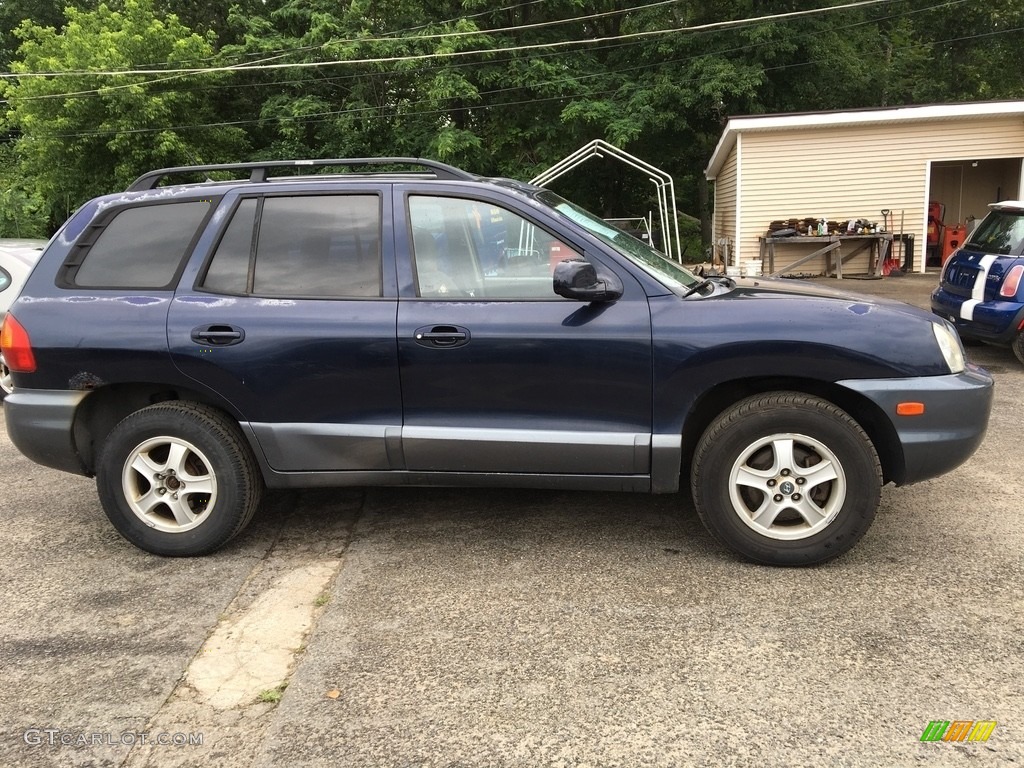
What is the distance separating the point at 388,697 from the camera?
2705 mm

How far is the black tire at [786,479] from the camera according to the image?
335 cm

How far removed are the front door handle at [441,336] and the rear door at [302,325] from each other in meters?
0.14

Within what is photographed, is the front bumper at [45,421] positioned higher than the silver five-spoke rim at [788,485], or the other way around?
the front bumper at [45,421]

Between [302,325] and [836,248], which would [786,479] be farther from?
[836,248]

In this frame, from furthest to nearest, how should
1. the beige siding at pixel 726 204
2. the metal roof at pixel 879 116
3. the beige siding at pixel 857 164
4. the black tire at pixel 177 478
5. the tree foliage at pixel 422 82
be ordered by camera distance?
1. the tree foliage at pixel 422 82
2. the beige siding at pixel 726 204
3. the beige siding at pixel 857 164
4. the metal roof at pixel 879 116
5. the black tire at pixel 177 478

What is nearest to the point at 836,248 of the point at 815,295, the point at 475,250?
the point at 815,295

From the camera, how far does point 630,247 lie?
387 cm

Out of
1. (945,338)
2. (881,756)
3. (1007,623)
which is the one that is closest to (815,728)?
(881,756)

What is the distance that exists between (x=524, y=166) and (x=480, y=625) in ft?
76.6

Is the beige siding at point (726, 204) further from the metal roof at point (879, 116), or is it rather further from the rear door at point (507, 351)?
the rear door at point (507, 351)

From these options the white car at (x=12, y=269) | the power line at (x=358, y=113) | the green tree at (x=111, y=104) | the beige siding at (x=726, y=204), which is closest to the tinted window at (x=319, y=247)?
the white car at (x=12, y=269)

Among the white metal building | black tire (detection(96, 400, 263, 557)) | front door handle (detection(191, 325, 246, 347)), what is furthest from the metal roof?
black tire (detection(96, 400, 263, 557))

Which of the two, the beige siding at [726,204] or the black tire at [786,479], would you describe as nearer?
the black tire at [786,479]

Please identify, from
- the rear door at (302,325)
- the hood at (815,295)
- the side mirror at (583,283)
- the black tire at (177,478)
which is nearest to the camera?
the side mirror at (583,283)
